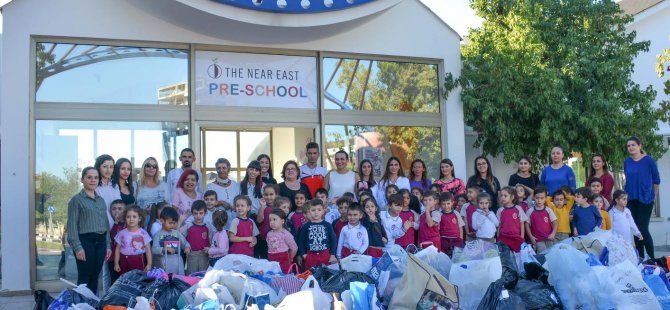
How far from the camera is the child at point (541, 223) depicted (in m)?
7.98

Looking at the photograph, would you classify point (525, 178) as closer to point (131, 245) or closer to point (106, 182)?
point (131, 245)

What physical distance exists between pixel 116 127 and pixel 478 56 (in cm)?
560

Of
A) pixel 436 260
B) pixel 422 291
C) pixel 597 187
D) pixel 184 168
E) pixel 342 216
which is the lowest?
pixel 422 291

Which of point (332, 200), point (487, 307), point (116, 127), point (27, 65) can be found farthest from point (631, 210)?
point (27, 65)

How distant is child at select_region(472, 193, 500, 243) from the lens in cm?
766

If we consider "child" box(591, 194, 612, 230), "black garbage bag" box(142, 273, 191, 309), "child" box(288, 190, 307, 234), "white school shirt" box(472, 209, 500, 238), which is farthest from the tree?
"black garbage bag" box(142, 273, 191, 309)

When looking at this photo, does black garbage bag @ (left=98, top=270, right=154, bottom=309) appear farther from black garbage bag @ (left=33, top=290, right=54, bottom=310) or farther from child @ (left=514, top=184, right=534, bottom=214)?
child @ (left=514, top=184, right=534, bottom=214)

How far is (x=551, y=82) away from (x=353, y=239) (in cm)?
496

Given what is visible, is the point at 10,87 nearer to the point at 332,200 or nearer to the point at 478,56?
the point at 332,200

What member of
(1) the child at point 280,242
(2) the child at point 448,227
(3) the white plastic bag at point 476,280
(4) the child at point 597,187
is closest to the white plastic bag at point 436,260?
(3) the white plastic bag at point 476,280

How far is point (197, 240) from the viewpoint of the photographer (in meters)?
6.72

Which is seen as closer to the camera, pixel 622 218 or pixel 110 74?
pixel 622 218

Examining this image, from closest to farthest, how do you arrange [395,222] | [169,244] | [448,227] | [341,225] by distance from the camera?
[169,244] < [341,225] < [395,222] < [448,227]

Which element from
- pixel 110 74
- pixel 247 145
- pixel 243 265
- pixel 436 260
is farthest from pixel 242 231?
pixel 110 74
